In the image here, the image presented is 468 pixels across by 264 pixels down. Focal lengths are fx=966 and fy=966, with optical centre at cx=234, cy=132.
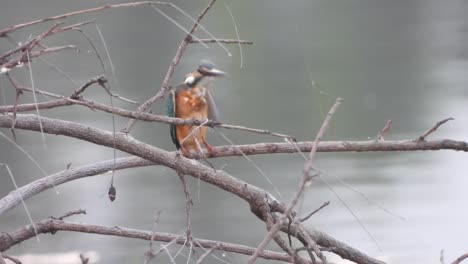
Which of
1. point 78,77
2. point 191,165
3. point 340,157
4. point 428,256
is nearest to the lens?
point 191,165

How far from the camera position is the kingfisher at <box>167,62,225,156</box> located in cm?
167

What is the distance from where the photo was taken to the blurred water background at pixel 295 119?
14.0 feet

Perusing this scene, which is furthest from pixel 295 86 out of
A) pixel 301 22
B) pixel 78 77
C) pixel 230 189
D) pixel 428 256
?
pixel 230 189

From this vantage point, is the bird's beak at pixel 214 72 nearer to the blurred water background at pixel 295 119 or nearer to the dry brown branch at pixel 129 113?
the blurred water background at pixel 295 119

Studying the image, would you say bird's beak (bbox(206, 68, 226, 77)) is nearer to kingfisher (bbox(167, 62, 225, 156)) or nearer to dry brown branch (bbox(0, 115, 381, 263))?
kingfisher (bbox(167, 62, 225, 156))

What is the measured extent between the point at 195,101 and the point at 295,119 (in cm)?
435

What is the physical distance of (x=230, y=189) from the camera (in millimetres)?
1394

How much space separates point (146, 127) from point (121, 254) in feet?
7.39

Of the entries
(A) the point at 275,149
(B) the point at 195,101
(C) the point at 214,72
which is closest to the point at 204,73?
(C) the point at 214,72

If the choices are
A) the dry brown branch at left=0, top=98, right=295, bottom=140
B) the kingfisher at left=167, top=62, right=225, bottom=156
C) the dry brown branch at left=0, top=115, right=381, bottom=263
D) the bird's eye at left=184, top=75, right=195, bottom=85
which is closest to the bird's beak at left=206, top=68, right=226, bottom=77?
the kingfisher at left=167, top=62, right=225, bottom=156

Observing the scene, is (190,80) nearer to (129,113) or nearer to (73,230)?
(73,230)

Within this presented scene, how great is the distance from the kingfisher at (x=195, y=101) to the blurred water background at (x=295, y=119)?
0.09 m

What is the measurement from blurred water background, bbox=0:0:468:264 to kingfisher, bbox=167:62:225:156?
0.31 feet

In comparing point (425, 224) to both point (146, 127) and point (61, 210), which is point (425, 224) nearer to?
point (61, 210)
